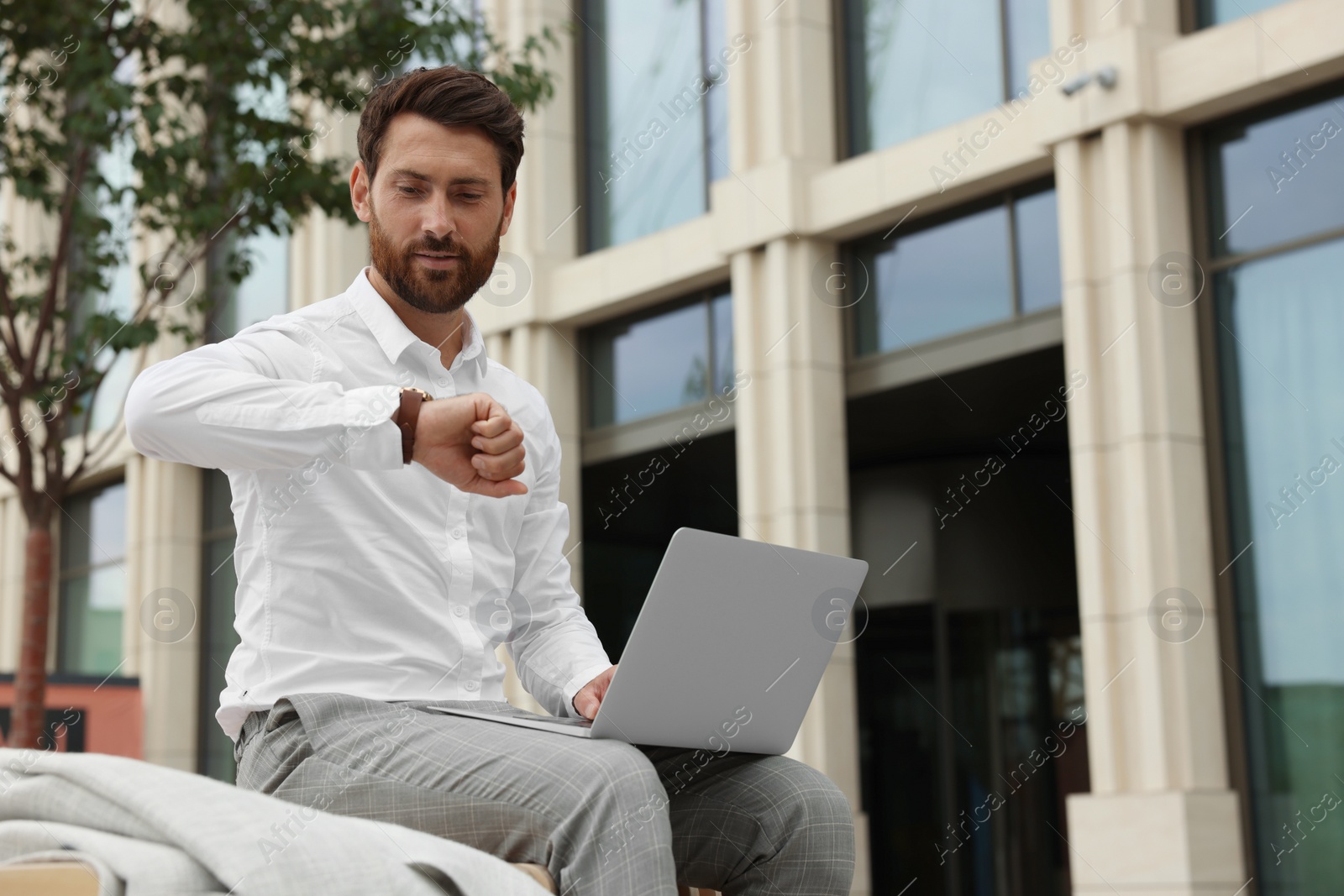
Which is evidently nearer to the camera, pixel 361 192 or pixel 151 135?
pixel 361 192

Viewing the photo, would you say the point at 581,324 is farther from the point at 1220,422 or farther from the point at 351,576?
the point at 351,576

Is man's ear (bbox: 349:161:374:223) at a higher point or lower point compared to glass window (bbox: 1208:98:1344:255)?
lower

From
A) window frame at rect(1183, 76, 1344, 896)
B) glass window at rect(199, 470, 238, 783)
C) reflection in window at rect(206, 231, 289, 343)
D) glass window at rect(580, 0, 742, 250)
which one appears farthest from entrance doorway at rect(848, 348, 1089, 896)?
glass window at rect(199, 470, 238, 783)

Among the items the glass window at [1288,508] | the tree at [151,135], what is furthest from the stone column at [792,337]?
the glass window at [1288,508]

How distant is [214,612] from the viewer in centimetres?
1681

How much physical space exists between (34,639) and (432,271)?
6.34 meters

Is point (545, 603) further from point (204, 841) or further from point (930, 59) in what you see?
point (930, 59)

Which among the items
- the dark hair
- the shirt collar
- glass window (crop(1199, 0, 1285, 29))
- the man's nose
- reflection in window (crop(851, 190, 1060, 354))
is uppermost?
glass window (crop(1199, 0, 1285, 29))

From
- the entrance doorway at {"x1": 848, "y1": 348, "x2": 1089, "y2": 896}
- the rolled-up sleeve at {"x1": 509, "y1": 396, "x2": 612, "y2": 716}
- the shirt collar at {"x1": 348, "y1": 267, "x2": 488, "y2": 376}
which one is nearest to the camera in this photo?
the shirt collar at {"x1": 348, "y1": 267, "x2": 488, "y2": 376}

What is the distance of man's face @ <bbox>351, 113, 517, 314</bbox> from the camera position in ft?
8.82

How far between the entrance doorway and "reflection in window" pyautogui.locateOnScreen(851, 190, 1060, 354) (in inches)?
26.3

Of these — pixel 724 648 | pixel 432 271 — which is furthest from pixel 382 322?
pixel 724 648

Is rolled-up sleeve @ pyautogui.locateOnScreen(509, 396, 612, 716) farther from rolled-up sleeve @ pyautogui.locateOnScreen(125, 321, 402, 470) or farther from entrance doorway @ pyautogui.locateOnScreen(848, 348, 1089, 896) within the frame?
entrance doorway @ pyautogui.locateOnScreen(848, 348, 1089, 896)

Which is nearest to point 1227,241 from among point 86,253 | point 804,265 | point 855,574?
point 804,265
